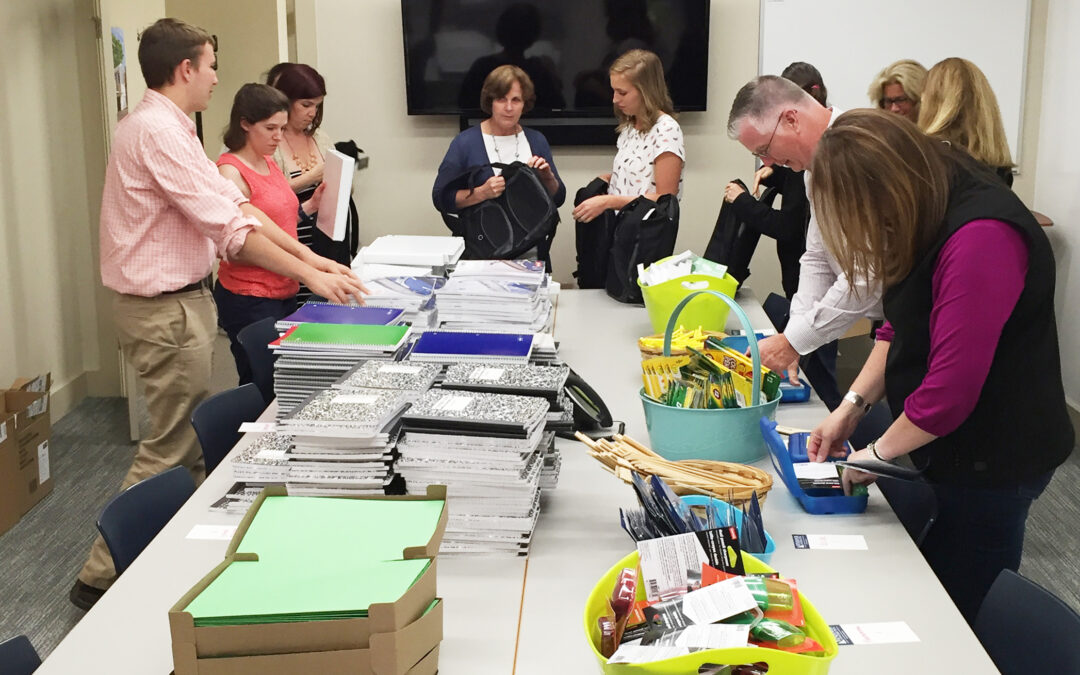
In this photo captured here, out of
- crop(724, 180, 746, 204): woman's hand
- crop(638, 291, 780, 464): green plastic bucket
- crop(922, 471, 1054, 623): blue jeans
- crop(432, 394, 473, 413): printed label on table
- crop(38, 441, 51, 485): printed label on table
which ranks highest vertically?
crop(724, 180, 746, 204): woman's hand

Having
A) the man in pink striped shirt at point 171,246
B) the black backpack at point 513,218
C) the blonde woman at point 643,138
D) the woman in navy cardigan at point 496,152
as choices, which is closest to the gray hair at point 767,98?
the man in pink striped shirt at point 171,246

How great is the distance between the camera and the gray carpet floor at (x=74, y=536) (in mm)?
3324

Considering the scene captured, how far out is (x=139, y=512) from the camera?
2268mm

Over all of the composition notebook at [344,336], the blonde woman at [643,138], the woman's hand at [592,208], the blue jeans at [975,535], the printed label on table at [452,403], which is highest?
the blonde woman at [643,138]

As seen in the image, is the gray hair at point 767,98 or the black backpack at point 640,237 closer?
the gray hair at point 767,98

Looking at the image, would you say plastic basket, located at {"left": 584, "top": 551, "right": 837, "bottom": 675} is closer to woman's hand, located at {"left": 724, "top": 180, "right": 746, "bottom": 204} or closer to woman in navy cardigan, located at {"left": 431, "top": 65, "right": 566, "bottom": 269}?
woman's hand, located at {"left": 724, "top": 180, "right": 746, "bottom": 204}

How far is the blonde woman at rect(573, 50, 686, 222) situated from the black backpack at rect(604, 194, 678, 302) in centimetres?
25

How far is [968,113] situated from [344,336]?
7.81ft

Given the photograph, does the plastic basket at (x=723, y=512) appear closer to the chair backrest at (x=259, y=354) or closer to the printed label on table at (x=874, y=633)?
the printed label on table at (x=874, y=633)

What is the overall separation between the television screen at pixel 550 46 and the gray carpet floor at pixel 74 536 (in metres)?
2.64

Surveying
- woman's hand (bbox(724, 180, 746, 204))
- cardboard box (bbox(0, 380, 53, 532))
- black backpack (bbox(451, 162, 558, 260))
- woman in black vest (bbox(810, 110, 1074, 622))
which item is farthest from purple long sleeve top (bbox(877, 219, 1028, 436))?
cardboard box (bbox(0, 380, 53, 532))

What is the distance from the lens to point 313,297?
163 inches

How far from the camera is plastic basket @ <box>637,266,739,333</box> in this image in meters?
3.38

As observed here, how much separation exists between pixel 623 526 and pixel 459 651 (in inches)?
19.4
